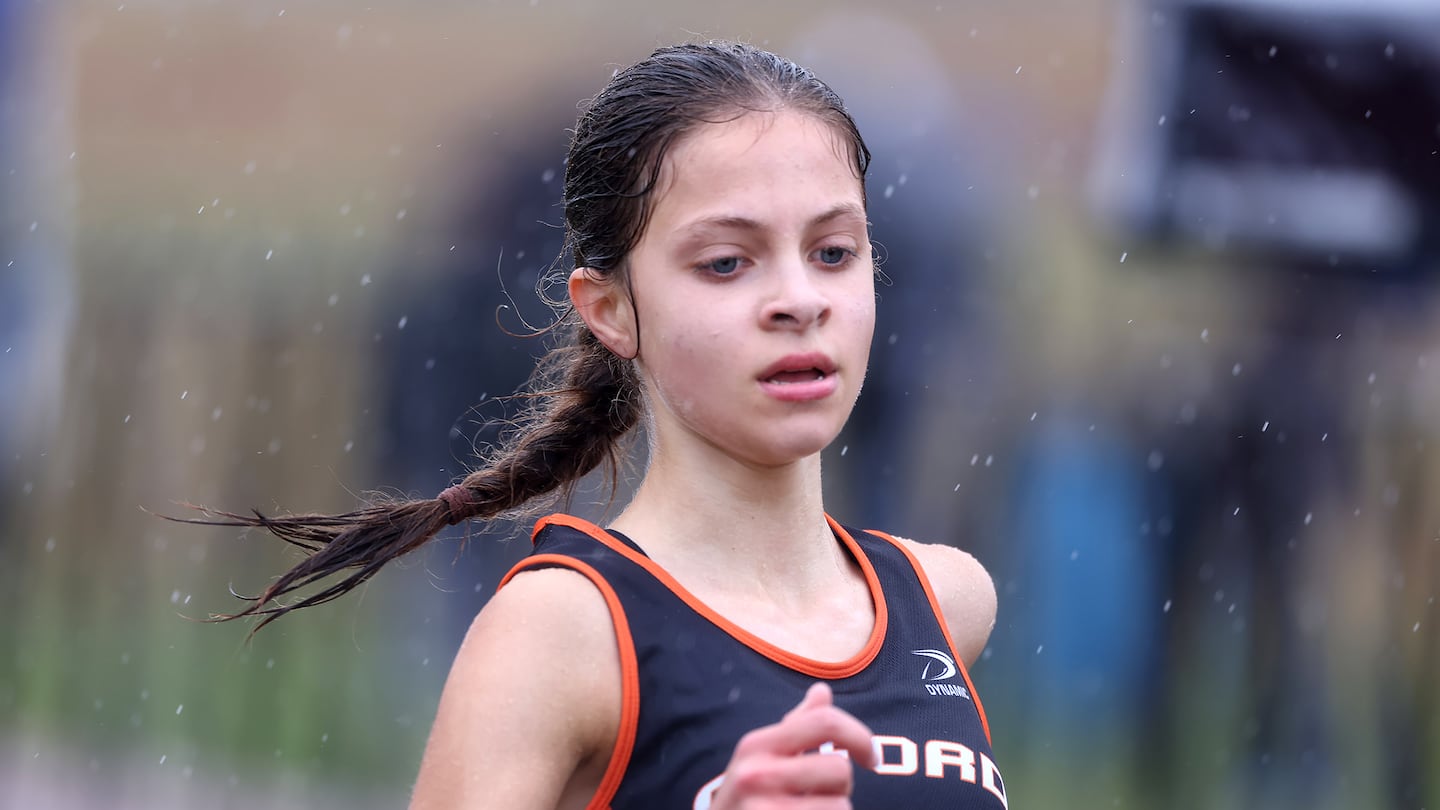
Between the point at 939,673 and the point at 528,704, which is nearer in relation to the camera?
the point at 528,704

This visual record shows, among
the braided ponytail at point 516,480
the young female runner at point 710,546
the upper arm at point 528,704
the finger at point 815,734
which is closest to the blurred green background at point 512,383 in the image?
the braided ponytail at point 516,480

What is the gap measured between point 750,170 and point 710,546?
0.42 metres

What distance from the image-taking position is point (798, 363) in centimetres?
153

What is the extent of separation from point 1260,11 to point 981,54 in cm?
82

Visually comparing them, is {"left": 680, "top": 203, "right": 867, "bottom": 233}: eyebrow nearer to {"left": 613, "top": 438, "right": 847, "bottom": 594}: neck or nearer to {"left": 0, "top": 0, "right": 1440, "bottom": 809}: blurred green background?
{"left": 613, "top": 438, "right": 847, "bottom": 594}: neck

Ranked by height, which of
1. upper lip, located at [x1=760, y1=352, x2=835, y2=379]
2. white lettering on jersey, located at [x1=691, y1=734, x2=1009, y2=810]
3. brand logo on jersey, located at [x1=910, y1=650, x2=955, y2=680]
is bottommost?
white lettering on jersey, located at [x1=691, y1=734, x2=1009, y2=810]

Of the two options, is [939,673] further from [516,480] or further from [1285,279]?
[1285,279]

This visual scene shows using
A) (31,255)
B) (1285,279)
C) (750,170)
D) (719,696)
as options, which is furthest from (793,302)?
(31,255)

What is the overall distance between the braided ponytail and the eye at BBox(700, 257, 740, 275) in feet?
1.08

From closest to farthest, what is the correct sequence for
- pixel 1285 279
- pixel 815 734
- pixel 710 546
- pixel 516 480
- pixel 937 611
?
pixel 815 734, pixel 710 546, pixel 937 611, pixel 516 480, pixel 1285 279

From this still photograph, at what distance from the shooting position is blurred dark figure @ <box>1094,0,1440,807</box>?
393 centimetres

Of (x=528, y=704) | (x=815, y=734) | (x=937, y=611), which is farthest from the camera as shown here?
(x=937, y=611)

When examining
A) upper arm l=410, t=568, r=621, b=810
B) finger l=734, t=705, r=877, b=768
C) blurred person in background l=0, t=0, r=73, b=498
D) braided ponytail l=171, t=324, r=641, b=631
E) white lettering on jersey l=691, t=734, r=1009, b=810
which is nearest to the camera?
finger l=734, t=705, r=877, b=768

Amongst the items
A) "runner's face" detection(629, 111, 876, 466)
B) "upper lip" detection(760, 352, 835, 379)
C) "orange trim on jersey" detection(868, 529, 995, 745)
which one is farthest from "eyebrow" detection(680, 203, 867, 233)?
"orange trim on jersey" detection(868, 529, 995, 745)
